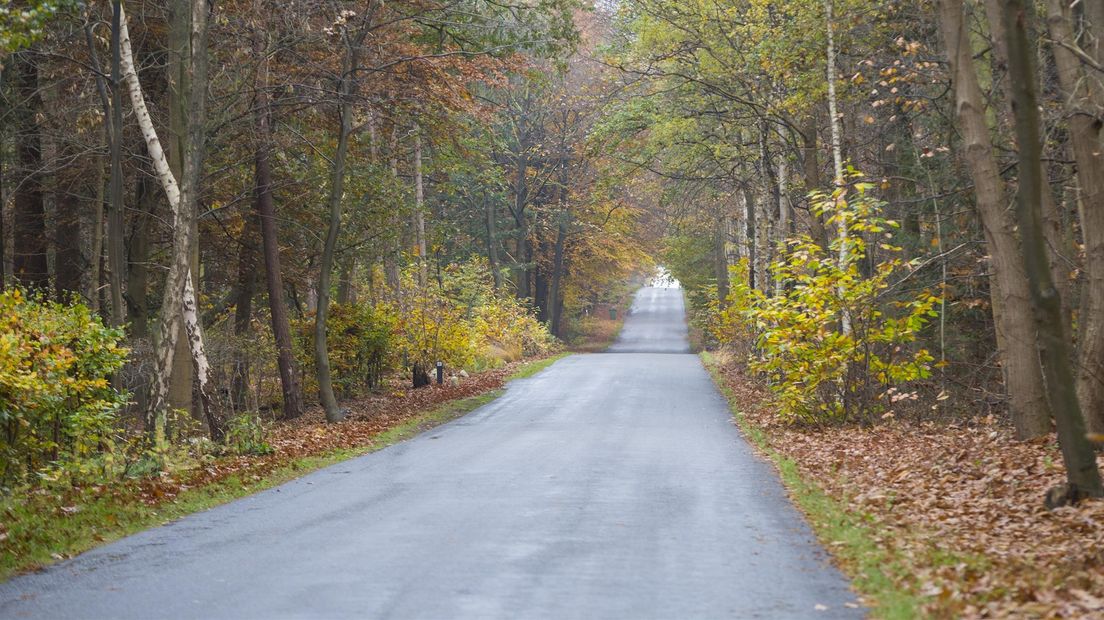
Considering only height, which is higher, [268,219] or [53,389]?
[268,219]

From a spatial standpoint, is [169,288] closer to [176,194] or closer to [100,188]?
[176,194]

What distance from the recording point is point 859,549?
8.73 m

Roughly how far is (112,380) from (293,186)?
22.0 ft

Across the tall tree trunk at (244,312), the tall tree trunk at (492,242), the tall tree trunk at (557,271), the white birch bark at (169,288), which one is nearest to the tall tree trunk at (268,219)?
the tall tree trunk at (244,312)

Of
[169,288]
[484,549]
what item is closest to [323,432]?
[169,288]

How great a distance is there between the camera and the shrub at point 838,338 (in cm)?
1730

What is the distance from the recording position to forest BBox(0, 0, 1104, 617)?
10766 millimetres

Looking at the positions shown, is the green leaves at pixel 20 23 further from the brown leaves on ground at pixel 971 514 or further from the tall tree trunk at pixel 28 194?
the tall tree trunk at pixel 28 194

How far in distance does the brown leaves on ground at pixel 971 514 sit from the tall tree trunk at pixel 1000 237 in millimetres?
551

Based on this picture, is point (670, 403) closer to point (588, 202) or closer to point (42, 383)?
point (42, 383)

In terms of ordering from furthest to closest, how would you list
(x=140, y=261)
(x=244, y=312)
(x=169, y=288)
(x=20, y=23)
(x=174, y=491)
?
(x=244, y=312), (x=140, y=261), (x=169, y=288), (x=174, y=491), (x=20, y=23)

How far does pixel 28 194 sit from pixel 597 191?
1494 cm

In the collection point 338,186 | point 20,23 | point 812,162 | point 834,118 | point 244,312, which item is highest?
point 834,118

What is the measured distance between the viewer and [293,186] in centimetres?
2361
